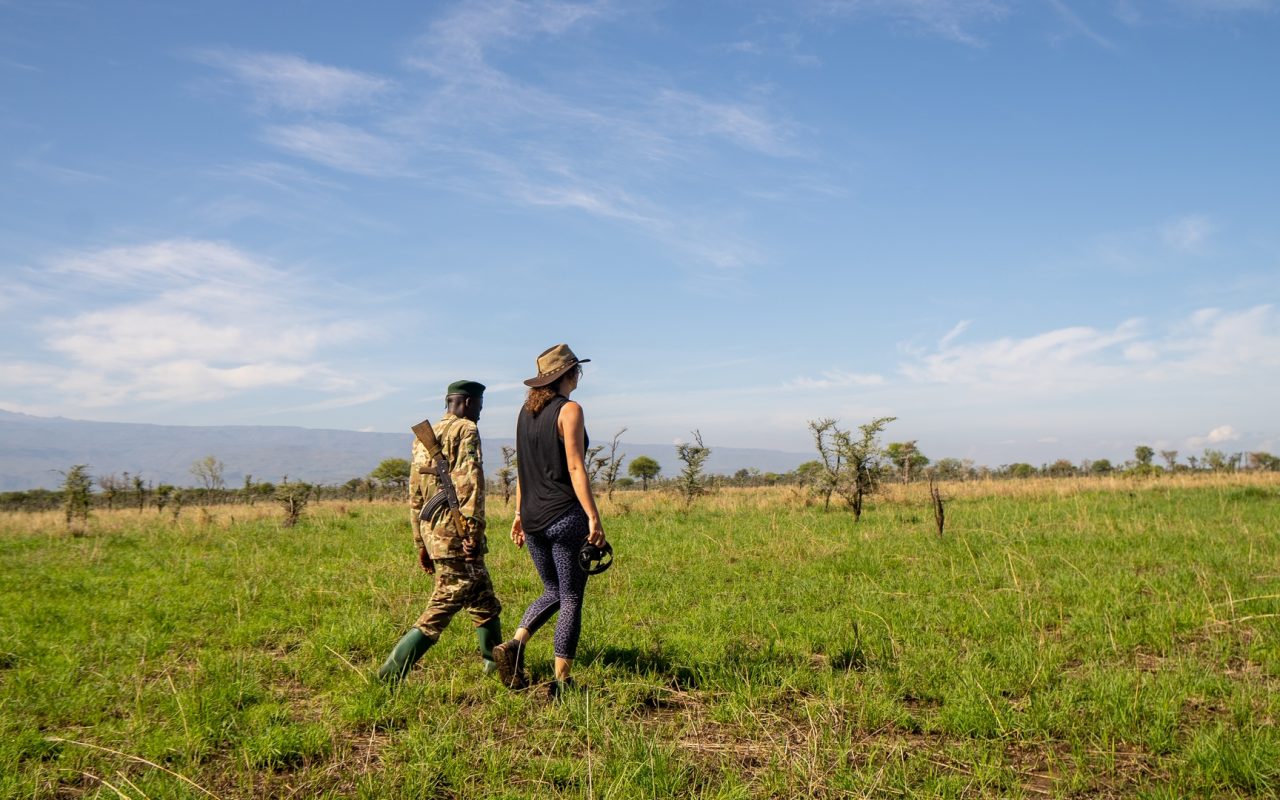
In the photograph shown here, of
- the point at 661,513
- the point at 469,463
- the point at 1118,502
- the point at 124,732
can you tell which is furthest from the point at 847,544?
the point at 1118,502

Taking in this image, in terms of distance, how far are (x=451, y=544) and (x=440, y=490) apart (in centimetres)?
41

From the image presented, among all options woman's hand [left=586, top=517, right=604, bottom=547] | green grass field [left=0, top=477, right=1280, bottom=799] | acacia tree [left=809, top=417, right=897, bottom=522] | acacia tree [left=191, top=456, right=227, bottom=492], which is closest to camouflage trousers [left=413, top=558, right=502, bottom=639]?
green grass field [left=0, top=477, right=1280, bottom=799]

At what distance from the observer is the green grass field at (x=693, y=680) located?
13.6 ft

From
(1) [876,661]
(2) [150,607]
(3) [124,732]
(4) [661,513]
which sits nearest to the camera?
(3) [124,732]

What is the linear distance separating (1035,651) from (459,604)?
16.0 ft

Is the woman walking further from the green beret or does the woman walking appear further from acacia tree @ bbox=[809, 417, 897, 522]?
acacia tree @ bbox=[809, 417, 897, 522]

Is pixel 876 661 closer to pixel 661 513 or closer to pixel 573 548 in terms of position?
pixel 573 548

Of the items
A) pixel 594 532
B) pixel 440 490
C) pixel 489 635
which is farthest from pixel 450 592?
pixel 594 532

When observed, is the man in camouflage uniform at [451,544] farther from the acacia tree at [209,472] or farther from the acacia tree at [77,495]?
the acacia tree at [209,472]

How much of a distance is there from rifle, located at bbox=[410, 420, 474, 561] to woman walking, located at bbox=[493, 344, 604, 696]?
438 mm

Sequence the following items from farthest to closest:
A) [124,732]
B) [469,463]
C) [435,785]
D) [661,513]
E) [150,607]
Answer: [661,513], [150,607], [469,463], [124,732], [435,785]

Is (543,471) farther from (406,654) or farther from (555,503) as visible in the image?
(406,654)

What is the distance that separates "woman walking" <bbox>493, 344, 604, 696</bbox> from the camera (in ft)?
16.5

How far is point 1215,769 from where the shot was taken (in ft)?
13.3
